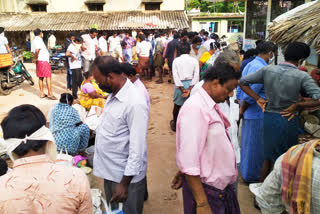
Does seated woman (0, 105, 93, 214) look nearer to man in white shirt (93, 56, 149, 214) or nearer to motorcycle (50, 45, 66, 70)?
man in white shirt (93, 56, 149, 214)

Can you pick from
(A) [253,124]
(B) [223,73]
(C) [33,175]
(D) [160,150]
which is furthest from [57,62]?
(C) [33,175]

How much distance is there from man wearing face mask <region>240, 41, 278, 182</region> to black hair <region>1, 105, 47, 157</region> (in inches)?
105

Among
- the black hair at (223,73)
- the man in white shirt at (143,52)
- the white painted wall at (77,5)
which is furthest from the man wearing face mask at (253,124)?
the white painted wall at (77,5)

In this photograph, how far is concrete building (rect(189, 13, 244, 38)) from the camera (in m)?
25.1

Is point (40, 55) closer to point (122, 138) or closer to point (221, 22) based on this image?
point (122, 138)

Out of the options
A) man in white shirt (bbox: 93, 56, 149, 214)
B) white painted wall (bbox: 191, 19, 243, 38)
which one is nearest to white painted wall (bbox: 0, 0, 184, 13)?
white painted wall (bbox: 191, 19, 243, 38)

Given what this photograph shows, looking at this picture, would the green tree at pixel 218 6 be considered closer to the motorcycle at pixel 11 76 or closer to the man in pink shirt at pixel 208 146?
the motorcycle at pixel 11 76

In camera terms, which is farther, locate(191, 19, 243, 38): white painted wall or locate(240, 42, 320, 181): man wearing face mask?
locate(191, 19, 243, 38): white painted wall

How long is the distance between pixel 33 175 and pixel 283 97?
7.94 feet

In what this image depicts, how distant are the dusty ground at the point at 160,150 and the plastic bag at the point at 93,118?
3.37 ft

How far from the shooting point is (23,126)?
1388mm

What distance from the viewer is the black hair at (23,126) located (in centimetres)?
137

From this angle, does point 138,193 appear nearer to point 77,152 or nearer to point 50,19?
point 77,152

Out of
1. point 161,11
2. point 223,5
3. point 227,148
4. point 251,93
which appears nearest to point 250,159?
point 251,93
